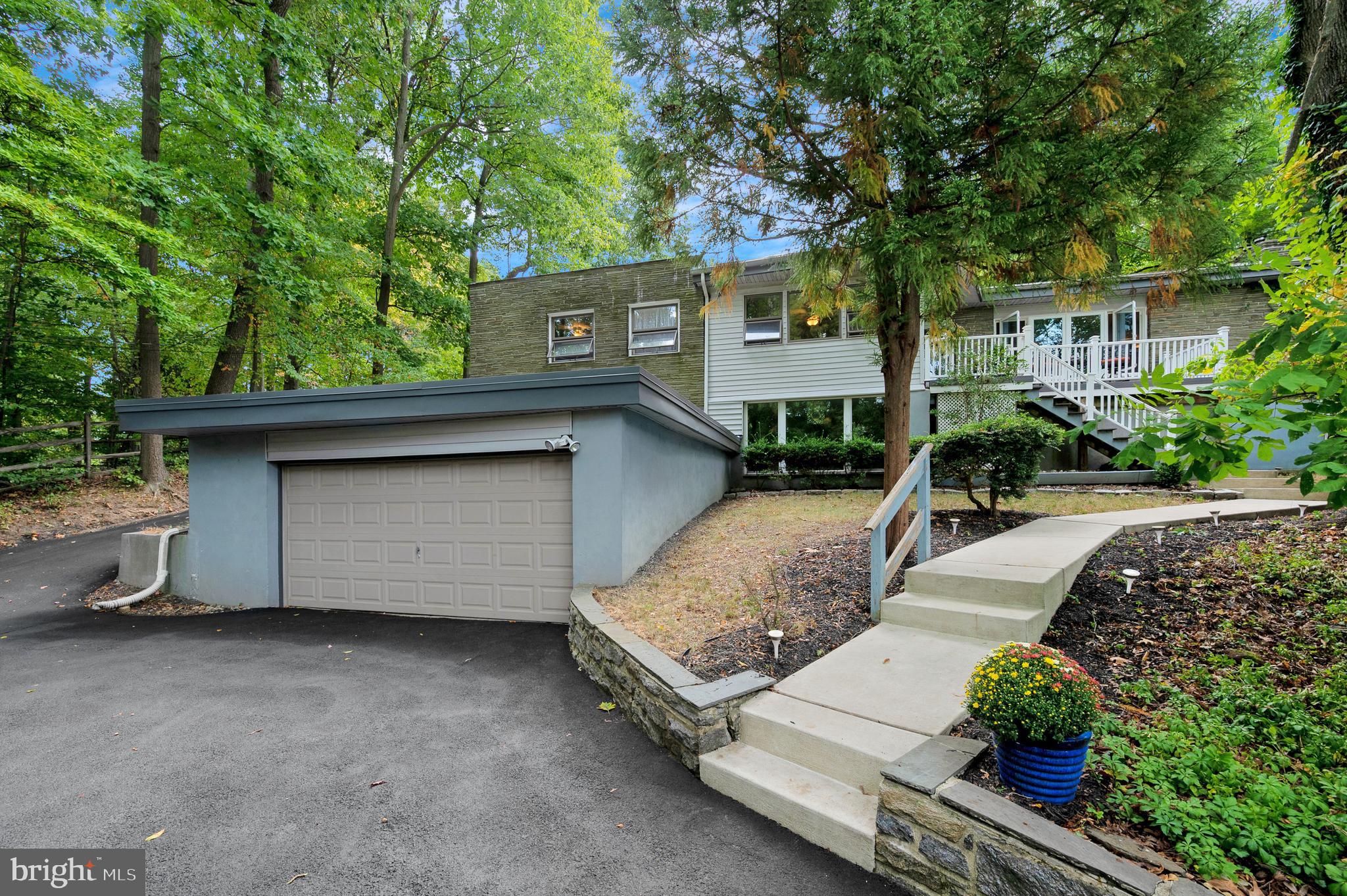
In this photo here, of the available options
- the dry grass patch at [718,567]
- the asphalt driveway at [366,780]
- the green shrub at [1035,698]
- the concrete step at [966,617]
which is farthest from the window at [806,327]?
the green shrub at [1035,698]

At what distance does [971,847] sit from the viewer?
2.21 metres

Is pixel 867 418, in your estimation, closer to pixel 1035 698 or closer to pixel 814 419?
pixel 814 419

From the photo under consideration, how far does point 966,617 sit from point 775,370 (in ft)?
34.0

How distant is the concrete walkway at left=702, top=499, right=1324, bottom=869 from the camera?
275cm

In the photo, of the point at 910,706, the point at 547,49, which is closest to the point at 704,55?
the point at 910,706

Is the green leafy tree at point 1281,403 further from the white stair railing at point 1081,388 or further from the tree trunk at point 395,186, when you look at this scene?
the tree trunk at point 395,186

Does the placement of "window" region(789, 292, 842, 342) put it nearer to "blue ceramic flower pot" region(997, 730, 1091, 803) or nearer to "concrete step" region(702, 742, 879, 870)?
"concrete step" region(702, 742, 879, 870)

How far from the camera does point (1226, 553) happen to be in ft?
16.2

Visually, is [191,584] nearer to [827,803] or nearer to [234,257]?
[234,257]

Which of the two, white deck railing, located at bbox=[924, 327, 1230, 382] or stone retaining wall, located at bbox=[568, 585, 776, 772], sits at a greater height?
white deck railing, located at bbox=[924, 327, 1230, 382]

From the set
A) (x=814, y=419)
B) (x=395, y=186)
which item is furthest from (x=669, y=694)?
(x=395, y=186)

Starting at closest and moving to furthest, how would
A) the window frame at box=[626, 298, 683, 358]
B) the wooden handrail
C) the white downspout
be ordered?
the wooden handrail → the white downspout → the window frame at box=[626, 298, 683, 358]

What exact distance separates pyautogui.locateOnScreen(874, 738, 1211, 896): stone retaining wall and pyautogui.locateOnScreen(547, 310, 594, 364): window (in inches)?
547

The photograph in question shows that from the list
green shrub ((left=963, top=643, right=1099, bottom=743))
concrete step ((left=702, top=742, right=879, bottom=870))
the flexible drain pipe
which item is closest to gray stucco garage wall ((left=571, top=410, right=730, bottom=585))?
concrete step ((left=702, top=742, right=879, bottom=870))
